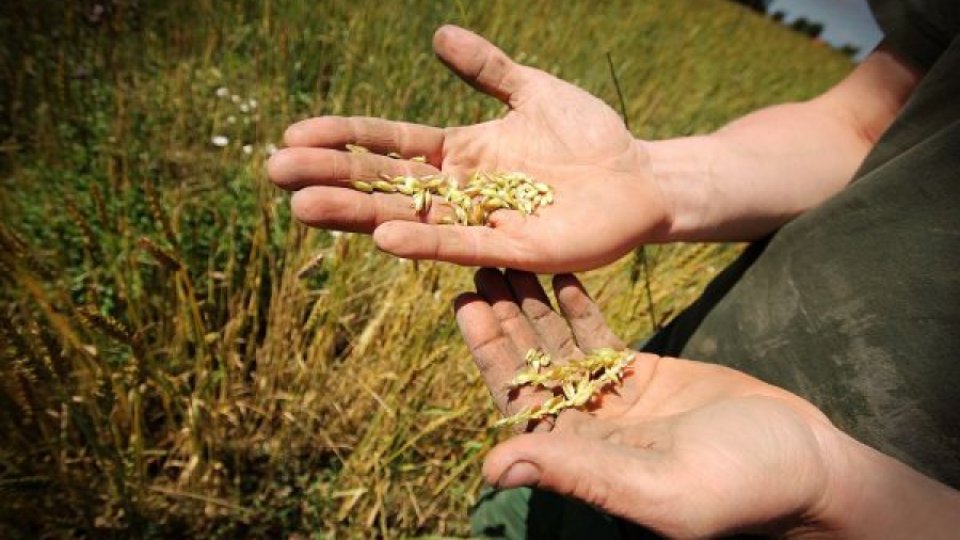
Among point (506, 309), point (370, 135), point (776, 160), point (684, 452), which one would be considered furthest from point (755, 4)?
point (684, 452)

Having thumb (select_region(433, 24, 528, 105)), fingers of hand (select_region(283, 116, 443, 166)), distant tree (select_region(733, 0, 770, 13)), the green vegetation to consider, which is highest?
distant tree (select_region(733, 0, 770, 13))

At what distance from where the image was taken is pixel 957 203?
0.96 metres

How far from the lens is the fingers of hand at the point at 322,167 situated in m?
1.10

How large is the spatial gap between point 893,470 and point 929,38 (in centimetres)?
98

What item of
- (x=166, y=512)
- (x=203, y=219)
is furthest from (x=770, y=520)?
(x=203, y=219)

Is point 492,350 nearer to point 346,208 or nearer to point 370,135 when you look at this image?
point 346,208

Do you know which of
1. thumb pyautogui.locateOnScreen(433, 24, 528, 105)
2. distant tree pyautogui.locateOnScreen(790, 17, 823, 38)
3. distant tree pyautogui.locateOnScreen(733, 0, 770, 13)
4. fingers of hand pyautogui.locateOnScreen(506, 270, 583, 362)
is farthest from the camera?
distant tree pyautogui.locateOnScreen(790, 17, 823, 38)

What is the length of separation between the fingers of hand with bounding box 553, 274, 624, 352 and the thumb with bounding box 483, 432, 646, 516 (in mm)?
437

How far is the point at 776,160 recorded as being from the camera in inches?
55.1

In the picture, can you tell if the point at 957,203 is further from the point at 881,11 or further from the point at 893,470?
the point at 881,11

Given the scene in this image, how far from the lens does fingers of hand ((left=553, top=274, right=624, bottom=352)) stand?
1209mm

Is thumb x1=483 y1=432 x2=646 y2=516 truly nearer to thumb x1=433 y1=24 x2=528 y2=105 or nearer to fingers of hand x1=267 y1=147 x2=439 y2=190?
fingers of hand x1=267 y1=147 x2=439 y2=190

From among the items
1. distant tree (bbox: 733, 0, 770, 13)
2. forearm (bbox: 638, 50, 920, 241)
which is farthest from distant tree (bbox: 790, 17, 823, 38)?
forearm (bbox: 638, 50, 920, 241)

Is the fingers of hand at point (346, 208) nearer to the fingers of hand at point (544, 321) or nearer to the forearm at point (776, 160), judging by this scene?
the fingers of hand at point (544, 321)
